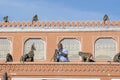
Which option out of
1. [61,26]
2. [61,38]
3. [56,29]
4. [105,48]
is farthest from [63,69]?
[61,38]

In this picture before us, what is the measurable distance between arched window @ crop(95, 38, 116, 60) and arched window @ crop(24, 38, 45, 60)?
4.23m

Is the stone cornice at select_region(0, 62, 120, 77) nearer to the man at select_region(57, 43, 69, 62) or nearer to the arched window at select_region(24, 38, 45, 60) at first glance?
the man at select_region(57, 43, 69, 62)

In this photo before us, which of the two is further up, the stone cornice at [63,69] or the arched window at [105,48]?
the arched window at [105,48]

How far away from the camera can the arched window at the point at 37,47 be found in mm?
31375

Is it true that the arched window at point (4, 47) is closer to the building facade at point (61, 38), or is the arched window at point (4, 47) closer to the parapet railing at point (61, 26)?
the building facade at point (61, 38)

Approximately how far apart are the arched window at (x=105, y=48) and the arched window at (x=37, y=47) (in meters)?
4.23

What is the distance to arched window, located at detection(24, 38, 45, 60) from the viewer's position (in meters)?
31.4

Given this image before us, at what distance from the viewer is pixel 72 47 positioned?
3116 cm

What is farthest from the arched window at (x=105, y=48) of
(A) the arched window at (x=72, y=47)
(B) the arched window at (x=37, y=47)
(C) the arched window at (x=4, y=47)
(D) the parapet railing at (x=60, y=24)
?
(C) the arched window at (x=4, y=47)

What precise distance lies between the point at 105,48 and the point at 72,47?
2.54 m

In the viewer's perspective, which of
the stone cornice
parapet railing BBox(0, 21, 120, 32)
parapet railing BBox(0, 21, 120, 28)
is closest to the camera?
the stone cornice

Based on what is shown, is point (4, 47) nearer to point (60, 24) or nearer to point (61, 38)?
point (61, 38)

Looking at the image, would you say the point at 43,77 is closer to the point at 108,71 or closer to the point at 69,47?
the point at 108,71

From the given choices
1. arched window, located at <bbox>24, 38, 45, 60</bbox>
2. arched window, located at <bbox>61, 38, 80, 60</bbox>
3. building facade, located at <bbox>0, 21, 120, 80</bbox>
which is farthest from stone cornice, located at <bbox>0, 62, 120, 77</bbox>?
arched window, located at <bbox>24, 38, 45, 60</bbox>
